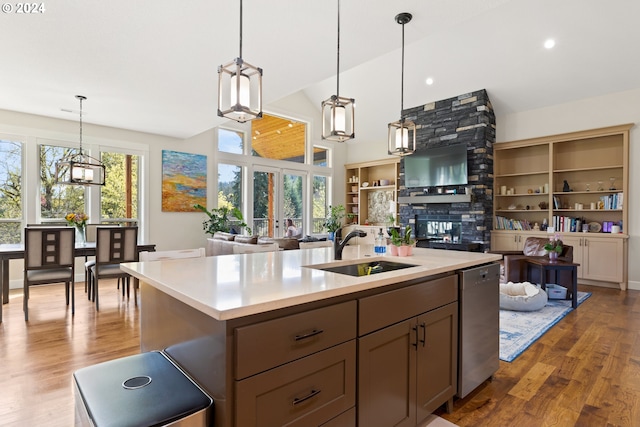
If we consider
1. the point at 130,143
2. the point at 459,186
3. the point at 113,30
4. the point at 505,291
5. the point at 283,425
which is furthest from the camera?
the point at 459,186

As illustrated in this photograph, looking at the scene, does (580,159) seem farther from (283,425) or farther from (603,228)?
(283,425)

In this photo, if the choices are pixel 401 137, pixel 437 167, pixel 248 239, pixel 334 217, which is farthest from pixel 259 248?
pixel 334 217

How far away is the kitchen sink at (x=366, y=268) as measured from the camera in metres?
2.08

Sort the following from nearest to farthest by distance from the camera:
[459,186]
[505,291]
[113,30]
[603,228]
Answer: [113,30], [505,291], [603,228], [459,186]

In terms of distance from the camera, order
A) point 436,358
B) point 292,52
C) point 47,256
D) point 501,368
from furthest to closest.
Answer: point 47,256 → point 292,52 → point 501,368 → point 436,358

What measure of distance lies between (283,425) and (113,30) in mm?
3178

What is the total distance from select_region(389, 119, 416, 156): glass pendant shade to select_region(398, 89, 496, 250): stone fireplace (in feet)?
12.5

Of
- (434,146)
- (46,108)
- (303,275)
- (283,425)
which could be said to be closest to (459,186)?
(434,146)

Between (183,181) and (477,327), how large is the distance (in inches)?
235

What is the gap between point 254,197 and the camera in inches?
308

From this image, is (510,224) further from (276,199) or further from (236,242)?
(236,242)

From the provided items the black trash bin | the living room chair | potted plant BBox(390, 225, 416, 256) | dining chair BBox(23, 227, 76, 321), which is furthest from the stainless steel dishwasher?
dining chair BBox(23, 227, 76, 321)

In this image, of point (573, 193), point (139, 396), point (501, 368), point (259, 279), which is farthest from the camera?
point (573, 193)

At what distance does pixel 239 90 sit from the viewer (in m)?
1.77
